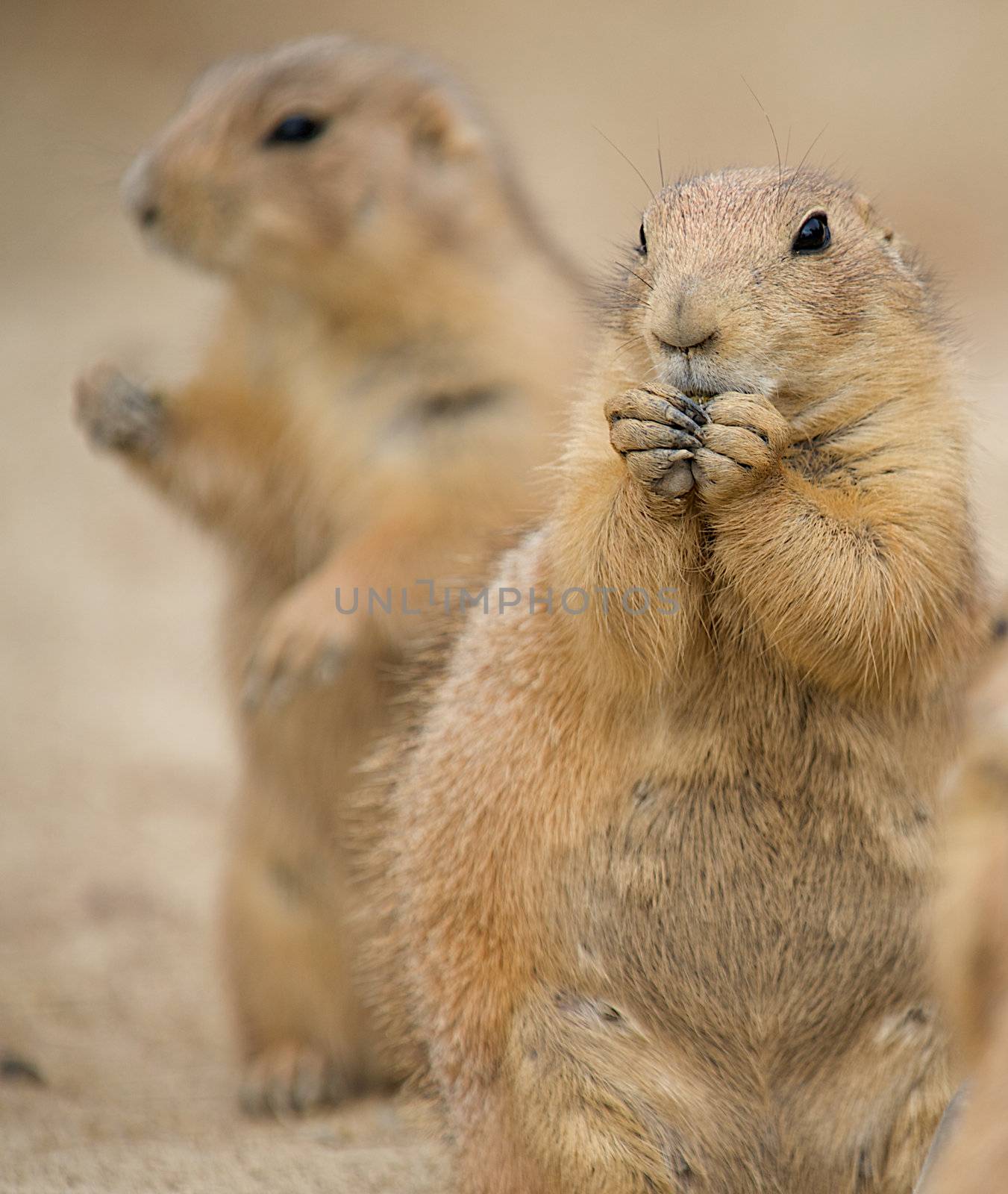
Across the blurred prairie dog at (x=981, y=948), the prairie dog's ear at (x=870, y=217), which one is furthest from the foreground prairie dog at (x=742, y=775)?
the blurred prairie dog at (x=981, y=948)

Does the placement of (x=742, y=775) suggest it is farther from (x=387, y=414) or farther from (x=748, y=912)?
(x=387, y=414)

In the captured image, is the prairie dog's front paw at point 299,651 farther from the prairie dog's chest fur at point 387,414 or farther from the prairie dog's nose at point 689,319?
the prairie dog's nose at point 689,319

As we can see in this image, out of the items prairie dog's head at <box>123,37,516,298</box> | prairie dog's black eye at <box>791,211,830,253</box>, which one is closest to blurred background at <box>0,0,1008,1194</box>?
prairie dog's black eye at <box>791,211,830,253</box>

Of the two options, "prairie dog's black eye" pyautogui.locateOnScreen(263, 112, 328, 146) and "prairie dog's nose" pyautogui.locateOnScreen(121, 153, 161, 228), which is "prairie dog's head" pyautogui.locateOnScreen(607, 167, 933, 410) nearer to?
"prairie dog's black eye" pyautogui.locateOnScreen(263, 112, 328, 146)

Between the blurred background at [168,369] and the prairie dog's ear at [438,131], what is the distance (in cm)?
84

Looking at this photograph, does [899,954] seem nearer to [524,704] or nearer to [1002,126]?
[524,704]

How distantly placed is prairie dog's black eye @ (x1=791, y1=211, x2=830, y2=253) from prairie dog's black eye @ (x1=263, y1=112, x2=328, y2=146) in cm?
278

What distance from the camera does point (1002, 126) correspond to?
15.9 m

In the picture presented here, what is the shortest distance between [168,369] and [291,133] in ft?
3.22

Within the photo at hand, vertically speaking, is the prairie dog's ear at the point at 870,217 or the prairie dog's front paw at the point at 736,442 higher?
the prairie dog's ear at the point at 870,217

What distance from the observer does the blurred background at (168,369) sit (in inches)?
204

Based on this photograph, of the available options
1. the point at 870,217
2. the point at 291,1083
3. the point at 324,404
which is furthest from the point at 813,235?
the point at 291,1083

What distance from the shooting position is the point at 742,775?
327cm

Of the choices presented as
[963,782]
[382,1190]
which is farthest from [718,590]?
[382,1190]
